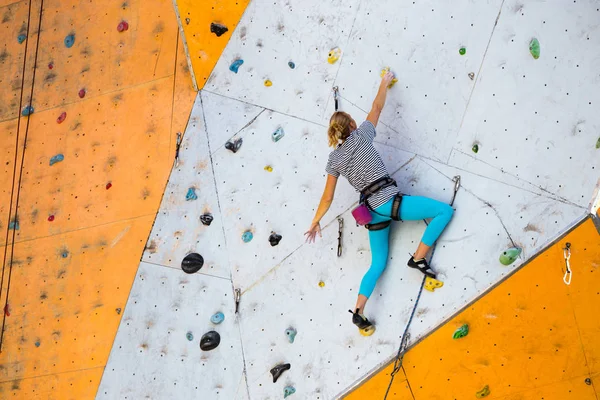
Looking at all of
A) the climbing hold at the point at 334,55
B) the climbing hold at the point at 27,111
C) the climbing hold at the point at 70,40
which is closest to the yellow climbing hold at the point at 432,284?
the climbing hold at the point at 334,55

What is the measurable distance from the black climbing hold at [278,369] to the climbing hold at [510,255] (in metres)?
1.27

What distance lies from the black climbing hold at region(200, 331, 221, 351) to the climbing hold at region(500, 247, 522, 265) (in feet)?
5.36

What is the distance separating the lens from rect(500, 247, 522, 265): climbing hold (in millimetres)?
3678

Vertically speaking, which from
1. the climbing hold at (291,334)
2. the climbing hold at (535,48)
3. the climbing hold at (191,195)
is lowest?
the climbing hold at (291,334)

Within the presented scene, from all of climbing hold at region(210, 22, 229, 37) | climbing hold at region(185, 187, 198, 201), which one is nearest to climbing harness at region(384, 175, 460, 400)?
climbing hold at region(185, 187, 198, 201)

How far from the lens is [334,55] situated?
14.0 feet

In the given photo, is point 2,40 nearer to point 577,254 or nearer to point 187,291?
point 187,291

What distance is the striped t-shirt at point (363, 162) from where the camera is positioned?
12.3ft

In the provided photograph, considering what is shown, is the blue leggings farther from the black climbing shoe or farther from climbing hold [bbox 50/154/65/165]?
climbing hold [bbox 50/154/65/165]

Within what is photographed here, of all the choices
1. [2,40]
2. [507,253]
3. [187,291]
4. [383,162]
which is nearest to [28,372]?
[187,291]

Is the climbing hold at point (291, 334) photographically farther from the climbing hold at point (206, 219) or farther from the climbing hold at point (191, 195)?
the climbing hold at point (191, 195)

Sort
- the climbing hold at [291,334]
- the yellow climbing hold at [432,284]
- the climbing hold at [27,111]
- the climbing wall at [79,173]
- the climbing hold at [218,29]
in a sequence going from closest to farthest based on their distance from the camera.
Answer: the yellow climbing hold at [432,284] → the climbing hold at [291,334] → the climbing hold at [218,29] → the climbing wall at [79,173] → the climbing hold at [27,111]

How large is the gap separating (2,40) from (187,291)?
245 centimetres

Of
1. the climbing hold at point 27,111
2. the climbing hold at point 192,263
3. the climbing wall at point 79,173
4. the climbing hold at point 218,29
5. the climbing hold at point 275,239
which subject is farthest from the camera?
the climbing hold at point 27,111
